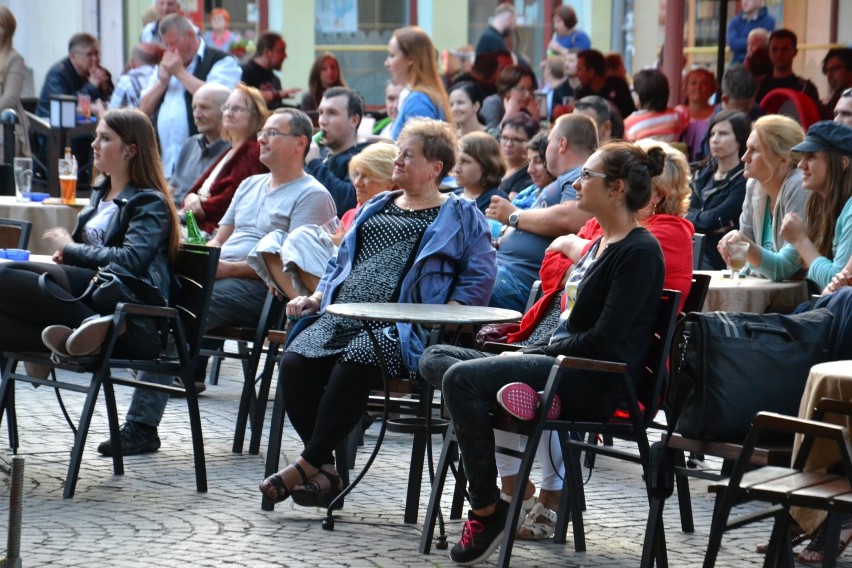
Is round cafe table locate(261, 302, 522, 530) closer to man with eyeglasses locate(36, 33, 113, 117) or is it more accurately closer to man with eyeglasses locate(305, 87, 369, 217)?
man with eyeglasses locate(305, 87, 369, 217)

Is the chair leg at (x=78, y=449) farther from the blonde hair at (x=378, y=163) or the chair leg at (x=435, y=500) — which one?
the blonde hair at (x=378, y=163)

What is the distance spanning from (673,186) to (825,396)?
152 centimetres

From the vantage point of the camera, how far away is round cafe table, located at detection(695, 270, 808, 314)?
6422 millimetres

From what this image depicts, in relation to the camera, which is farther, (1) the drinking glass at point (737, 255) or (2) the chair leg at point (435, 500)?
(1) the drinking glass at point (737, 255)

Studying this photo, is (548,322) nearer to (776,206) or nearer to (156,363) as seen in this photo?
(156,363)

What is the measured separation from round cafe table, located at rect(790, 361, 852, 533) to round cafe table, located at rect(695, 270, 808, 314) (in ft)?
6.31

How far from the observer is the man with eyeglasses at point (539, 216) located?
7020mm

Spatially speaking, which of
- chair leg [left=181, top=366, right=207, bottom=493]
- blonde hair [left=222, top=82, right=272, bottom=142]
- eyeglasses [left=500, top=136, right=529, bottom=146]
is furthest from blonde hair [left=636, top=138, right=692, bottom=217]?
blonde hair [left=222, top=82, right=272, bottom=142]

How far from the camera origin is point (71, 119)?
465 inches

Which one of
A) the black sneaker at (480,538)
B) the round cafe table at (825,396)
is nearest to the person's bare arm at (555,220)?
the black sneaker at (480,538)

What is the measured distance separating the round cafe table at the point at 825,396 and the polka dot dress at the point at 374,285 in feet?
5.59

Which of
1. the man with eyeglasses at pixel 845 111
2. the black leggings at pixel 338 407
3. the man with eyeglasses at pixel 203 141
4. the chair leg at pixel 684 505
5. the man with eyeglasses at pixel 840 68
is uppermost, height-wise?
the man with eyeglasses at pixel 840 68

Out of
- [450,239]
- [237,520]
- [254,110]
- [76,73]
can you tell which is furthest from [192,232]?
[76,73]

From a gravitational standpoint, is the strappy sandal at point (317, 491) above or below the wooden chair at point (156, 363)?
below
